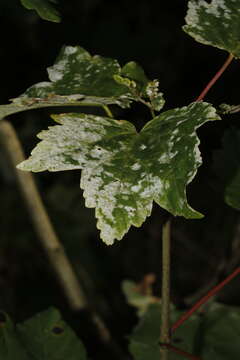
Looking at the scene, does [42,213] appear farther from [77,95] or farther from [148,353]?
[77,95]

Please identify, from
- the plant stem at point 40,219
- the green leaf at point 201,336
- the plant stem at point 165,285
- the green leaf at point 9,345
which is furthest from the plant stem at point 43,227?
the plant stem at point 165,285

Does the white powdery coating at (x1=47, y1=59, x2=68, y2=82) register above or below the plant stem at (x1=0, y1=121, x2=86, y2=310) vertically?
above

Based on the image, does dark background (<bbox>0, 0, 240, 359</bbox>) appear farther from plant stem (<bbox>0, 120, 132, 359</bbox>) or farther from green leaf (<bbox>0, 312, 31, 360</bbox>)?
green leaf (<bbox>0, 312, 31, 360</bbox>)

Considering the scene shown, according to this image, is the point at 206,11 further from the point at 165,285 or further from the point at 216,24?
the point at 165,285

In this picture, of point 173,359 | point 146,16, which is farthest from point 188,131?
point 146,16

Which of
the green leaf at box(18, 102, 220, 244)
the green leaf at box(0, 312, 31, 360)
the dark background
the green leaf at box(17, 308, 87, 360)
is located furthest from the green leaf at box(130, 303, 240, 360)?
the dark background

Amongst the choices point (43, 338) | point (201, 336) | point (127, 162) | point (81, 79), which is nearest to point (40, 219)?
point (43, 338)
